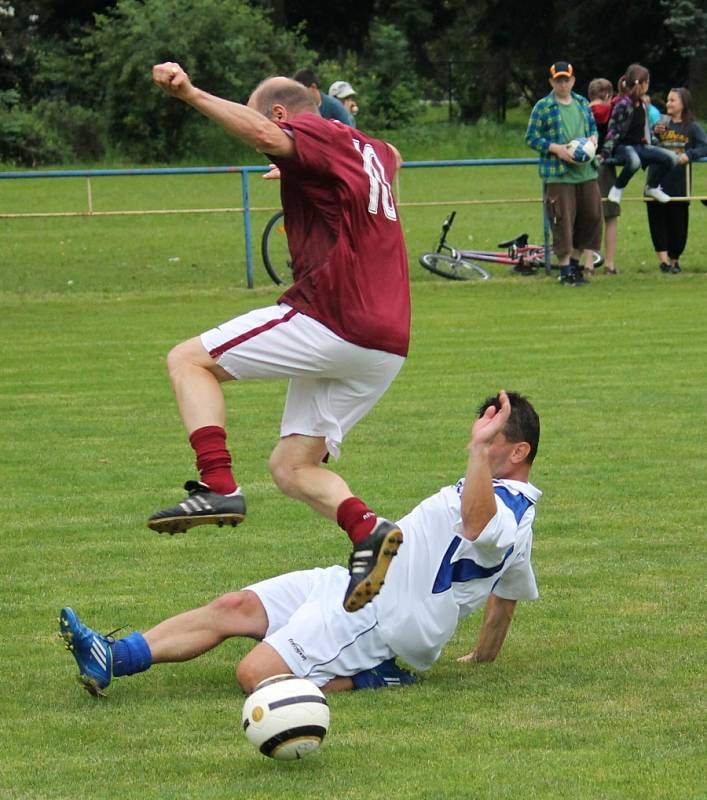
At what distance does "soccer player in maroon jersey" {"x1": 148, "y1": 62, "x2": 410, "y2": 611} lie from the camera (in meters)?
5.84

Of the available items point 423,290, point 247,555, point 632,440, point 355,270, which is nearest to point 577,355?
point 632,440

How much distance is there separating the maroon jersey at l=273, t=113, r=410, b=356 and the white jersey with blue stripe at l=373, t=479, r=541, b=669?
29.5 inches

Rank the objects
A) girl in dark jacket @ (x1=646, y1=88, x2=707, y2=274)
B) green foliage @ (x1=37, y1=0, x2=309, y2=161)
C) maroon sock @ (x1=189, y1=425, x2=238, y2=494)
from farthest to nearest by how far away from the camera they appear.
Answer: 1. green foliage @ (x1=37, y1=0, x2=309, y2=161)
2. girl in dark jacket @ (x1=646, y1=88, x2=707, y2=274)
3. maroon sock @ (x1=189, y1=425, x2=238, y2=494)

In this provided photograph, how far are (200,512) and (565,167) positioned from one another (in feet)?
41.2

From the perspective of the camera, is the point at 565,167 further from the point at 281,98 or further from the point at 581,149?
the point at 281,98

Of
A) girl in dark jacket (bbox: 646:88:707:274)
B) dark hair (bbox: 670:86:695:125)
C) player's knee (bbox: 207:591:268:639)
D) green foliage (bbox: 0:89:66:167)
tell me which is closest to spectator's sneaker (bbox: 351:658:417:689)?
player's knee (bbox: 207:591:268:639)

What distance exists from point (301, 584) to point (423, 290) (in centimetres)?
1285

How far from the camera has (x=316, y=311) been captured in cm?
600

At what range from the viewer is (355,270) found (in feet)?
19.6

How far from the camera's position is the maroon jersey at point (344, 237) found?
5879mm

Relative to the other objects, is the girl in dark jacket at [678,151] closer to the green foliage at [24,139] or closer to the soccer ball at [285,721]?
the soccer ball at [285,721]

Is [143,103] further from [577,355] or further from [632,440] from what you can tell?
[632,440]

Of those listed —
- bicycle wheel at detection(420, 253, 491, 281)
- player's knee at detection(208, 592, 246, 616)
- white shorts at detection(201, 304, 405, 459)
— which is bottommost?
bicycle wheel at detection(420, 253, 491, 281)

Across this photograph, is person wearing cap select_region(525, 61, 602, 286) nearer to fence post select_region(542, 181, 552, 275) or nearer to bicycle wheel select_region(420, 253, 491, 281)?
fence post select_region(542, 181, 552, 275)
